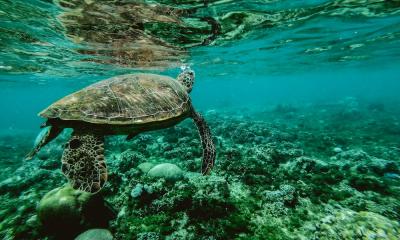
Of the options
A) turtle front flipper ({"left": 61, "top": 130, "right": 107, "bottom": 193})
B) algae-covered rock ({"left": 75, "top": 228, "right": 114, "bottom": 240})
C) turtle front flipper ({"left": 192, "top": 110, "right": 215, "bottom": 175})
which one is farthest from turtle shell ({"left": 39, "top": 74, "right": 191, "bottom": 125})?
algae-covered rock ({"left": 75, "top": 228, "right": 114, "bottom": 240})

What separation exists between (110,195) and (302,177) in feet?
21.1

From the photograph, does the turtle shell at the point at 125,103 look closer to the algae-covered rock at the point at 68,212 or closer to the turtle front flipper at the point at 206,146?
the turtle front flipper at the point at 206,146

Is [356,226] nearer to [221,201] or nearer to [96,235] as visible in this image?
[221,201]

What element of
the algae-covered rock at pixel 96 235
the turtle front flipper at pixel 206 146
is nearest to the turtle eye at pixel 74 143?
the algae-covered rock at pixel 96 235

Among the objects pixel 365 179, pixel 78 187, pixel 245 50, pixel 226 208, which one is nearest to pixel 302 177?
pixel 365 179

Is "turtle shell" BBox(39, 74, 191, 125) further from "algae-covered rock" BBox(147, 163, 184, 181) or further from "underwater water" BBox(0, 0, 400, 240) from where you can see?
"algae-covered rock" BBox(147, 163, 184, 181)

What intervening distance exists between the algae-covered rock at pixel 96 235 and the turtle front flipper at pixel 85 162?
4.75 ft

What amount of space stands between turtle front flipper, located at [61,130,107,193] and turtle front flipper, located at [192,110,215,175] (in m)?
2.38

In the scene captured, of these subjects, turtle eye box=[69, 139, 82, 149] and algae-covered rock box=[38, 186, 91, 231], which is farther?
algae-covered rock box=[38, 186, 91, 231]

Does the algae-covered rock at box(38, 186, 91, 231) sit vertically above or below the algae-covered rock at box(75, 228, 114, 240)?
above

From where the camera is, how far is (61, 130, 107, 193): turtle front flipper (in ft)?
14.0

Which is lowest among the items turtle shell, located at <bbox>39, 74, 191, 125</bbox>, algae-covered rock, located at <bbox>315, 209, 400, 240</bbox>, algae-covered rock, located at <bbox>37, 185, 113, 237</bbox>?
algae-covered rock, located at <bbox>315, 209, 400, 240</bbox>

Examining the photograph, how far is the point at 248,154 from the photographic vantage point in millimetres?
10883

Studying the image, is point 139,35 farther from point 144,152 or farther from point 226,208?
point 226,208
